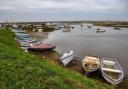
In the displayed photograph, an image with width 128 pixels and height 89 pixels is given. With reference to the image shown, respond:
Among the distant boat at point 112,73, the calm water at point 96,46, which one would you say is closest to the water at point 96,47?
the calm water at point 96,46

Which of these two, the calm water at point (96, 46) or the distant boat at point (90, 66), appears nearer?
the distant boat at point (90, 66)

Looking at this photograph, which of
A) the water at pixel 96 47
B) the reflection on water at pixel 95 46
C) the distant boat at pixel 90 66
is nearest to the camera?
the distant boat at pixel 90 66

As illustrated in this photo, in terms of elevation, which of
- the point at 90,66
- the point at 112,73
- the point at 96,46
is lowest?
the point at 96,46

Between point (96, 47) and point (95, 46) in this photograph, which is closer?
point (96, 47)

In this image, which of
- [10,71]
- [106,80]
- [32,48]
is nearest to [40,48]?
[32,48]

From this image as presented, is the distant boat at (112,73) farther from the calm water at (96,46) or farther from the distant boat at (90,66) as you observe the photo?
the calm water at (96,46)

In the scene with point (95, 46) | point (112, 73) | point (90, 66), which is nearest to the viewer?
point (112, 73)

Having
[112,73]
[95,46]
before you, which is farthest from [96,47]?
[112,73]

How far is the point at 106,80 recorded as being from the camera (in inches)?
647

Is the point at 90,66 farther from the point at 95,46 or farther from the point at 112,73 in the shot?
the point at 95,46

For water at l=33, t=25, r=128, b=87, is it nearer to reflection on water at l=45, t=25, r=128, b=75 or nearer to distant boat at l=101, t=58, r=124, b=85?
reflection on water at l=45, t=25, r=128, b=75

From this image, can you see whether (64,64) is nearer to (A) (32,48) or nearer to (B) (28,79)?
(A) (32,48)

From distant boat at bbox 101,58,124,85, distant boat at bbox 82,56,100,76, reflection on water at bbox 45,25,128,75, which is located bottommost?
reflection on water at bbox 45,25,128,75

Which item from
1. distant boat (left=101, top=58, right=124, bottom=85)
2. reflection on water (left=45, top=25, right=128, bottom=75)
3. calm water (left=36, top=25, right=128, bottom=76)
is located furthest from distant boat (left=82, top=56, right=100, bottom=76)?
reflection on water (left=45, top=25, right=128, bottom=75)
